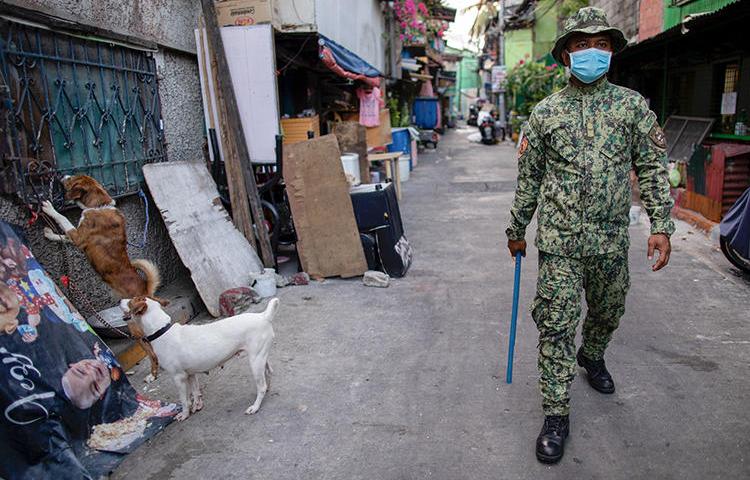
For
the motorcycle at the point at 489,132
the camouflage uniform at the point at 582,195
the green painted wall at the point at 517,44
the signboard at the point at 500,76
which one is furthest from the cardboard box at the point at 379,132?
the green painted wall at the point at 517,44

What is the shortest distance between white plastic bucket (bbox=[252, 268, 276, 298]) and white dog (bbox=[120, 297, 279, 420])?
2116mm

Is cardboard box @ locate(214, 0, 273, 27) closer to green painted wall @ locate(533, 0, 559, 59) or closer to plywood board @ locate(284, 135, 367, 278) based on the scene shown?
plywood board @ locate(284, 135, 367, 278)

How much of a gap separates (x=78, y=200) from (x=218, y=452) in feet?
6.72

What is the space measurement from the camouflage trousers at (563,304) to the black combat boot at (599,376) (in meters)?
0.65

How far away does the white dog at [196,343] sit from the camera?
319cm

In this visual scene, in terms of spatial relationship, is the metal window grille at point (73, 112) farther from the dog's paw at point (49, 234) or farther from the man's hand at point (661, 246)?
the man's hand at point (661, 246)

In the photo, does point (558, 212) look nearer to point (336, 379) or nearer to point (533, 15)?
point (336, 379)

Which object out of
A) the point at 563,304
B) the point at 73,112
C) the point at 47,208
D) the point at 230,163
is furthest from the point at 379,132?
the point at 563,304

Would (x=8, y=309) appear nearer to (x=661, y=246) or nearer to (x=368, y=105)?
(x=661, y=246)

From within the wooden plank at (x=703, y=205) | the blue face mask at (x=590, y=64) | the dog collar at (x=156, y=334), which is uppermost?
the blue face mask at (x=590, y=64)

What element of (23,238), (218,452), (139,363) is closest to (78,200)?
(23,238)

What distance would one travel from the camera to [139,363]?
13.9 feet

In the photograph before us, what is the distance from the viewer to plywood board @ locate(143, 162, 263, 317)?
5109 millimetres

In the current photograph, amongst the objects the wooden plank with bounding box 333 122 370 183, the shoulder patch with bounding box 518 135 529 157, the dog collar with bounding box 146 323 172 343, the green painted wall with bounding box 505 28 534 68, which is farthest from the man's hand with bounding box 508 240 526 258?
the green painted wall with bounding box 505 28 534 68
